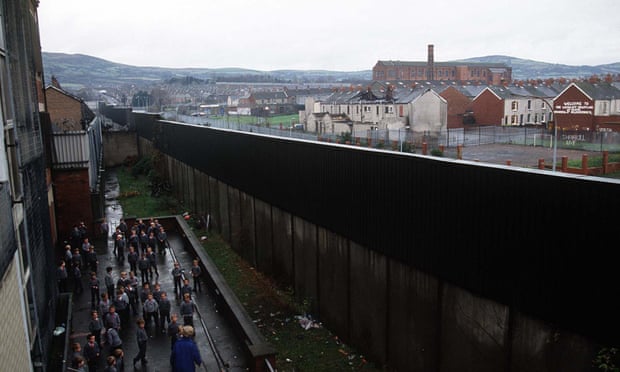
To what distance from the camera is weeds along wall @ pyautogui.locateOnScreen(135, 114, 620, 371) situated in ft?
24.2

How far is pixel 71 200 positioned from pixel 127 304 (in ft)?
36.6

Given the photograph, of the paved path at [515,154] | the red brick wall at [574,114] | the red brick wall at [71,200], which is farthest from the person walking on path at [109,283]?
the red brick wall at [574,114]

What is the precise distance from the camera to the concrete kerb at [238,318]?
11281mm

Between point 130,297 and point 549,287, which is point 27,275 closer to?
point 130,297

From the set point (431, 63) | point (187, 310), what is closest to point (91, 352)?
point (187, 310)

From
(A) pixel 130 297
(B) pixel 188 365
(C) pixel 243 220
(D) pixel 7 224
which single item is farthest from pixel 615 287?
(C) pixel 243 220

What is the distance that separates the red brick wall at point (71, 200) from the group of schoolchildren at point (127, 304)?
350cm

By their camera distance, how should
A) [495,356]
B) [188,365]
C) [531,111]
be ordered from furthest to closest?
[531,111], [188,365], [495,356]

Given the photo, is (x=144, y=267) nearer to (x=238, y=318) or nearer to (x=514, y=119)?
(x=238, y=318)

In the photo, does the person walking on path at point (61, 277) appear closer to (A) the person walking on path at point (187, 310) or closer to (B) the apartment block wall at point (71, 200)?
(A) the person walking on path at point (187, 310)

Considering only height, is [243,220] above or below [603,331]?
below

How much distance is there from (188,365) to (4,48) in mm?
6399

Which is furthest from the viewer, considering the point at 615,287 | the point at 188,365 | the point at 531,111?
the point at 531,111

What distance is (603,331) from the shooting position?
22.9 ft
